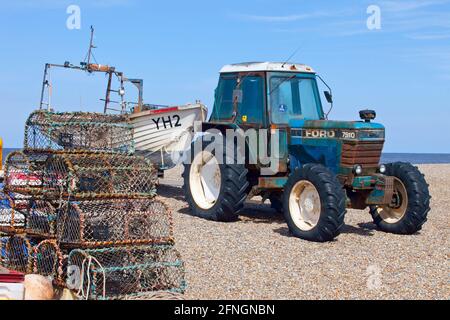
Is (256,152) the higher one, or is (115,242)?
(256,152)

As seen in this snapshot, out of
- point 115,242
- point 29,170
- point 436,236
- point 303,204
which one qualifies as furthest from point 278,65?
point 115,242

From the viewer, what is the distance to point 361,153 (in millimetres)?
10578

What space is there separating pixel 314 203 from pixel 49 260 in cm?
400

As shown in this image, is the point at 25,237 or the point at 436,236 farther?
the point at 436,236

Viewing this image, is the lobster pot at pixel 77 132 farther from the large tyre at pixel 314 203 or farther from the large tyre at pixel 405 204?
the large tyre at pixel 405 204

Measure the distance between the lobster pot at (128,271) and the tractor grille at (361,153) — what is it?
3.73 meters

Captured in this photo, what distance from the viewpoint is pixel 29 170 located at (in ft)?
28.4

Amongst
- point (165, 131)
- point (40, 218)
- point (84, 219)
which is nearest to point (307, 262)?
point (84, 219)

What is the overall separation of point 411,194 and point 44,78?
7.91m

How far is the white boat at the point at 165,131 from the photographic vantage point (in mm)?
15758

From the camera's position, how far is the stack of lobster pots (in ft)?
23.6

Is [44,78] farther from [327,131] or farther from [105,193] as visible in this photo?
[105,193]

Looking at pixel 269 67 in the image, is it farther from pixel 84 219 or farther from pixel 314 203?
pixel 84 219

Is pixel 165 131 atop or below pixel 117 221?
atop
